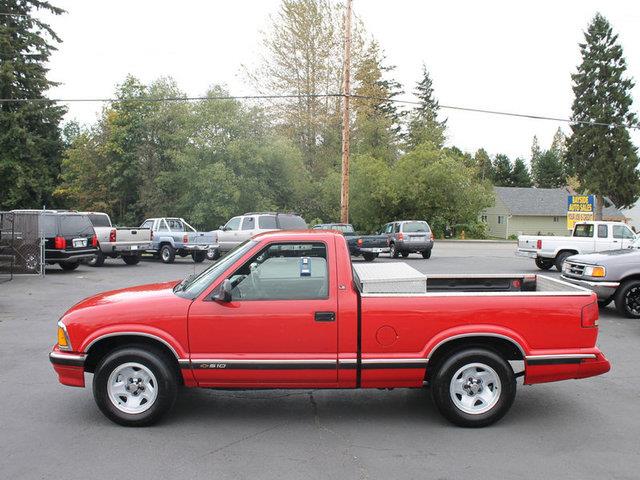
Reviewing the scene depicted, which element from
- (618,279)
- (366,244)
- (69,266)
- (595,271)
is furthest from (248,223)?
(618,279)

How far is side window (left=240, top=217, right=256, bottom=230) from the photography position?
73.9 ft

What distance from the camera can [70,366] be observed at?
4988 millimetres

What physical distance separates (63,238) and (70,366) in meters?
14.2

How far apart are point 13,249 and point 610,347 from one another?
16.2 metres

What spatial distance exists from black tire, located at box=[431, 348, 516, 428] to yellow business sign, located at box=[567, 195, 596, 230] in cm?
2589

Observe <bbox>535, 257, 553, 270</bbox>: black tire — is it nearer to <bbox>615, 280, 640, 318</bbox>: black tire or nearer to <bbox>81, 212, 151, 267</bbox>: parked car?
<bbox>615, 280, 640, 318</bbox>: black tire

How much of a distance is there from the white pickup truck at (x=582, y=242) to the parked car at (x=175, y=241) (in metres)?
11.9

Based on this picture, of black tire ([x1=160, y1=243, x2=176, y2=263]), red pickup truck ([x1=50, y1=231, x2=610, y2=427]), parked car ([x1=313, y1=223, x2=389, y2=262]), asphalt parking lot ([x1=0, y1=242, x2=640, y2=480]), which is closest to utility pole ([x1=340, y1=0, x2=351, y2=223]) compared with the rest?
parked car ([x1=313, y1=223, x2=389, y2=262])

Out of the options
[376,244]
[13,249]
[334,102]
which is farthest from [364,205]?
[13,249]

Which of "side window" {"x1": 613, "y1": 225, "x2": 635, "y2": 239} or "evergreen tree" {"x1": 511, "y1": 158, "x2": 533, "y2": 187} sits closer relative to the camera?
"side window" {"x1": 613, "y1": 225, "x2": 635, "y2": 239}

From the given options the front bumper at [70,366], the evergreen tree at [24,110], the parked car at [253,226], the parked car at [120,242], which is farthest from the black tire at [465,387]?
the evergreen tree at [24,110]

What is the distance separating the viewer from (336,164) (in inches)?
1892

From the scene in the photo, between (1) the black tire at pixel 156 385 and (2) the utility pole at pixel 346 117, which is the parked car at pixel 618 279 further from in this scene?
(2) the utility pole at pixel 346 117

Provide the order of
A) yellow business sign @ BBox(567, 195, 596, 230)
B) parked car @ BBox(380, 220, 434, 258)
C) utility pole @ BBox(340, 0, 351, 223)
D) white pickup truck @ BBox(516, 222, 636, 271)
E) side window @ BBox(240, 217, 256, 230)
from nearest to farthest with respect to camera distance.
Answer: white pickup truck @ BBox(516, 222, 636, 271) < side window @ BBox(240, 217, 256, 230) < utility pole @ BBox(340, 0, 351, 223) < parked car @ BBox(380, 220, 434, 258) < yellow business sign @ BBox(567, 195, 596, 230)
